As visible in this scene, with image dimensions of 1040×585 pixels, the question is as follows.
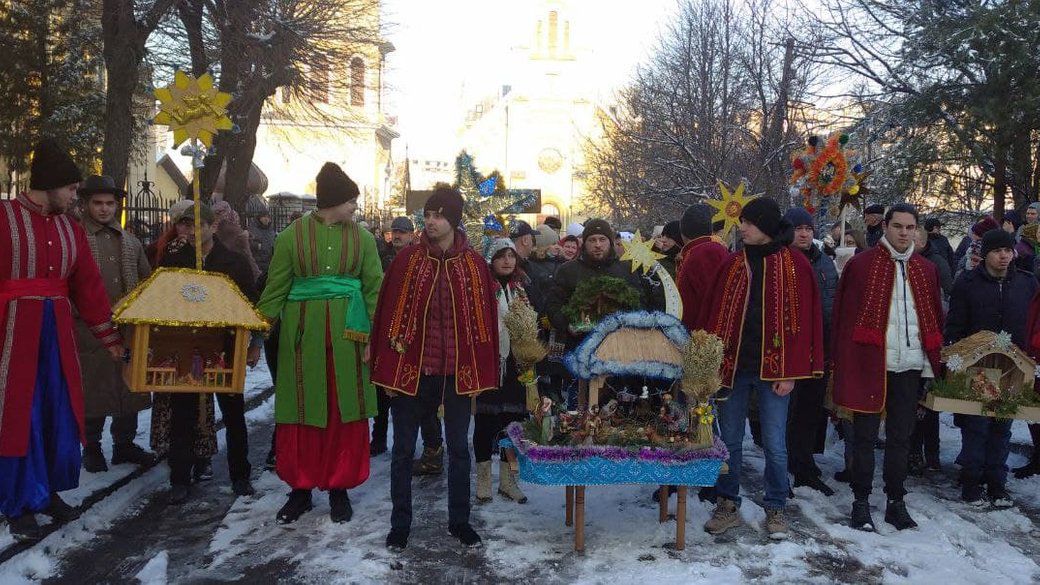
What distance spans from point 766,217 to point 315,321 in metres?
2.98

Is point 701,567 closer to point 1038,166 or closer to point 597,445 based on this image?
point 597,445

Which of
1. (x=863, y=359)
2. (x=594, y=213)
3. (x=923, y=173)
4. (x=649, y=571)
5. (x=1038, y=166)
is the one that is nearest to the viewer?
(x=649, y=571)

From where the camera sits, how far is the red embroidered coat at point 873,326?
18.8 feet

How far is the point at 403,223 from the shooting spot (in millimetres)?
9242

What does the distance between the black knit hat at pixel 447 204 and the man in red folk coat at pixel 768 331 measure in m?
1.82

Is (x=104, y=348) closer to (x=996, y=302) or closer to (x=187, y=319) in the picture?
(x=187, y=319)

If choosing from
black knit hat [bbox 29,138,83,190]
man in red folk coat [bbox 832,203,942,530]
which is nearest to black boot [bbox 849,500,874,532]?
man in red folk coat [bbox 832,203,942,530]

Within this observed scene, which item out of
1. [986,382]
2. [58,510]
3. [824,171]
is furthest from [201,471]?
Answer: [824,171]

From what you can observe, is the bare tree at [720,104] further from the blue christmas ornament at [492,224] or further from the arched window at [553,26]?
the arched window at [553,26]

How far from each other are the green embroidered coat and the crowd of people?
11 millimetres

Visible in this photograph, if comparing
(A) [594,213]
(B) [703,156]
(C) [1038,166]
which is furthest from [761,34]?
(A) [594,213]

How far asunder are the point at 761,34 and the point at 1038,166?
18.1ft

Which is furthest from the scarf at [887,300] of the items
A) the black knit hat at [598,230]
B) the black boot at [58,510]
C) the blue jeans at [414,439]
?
the black boot at [58,510]

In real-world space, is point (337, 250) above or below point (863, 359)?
above
